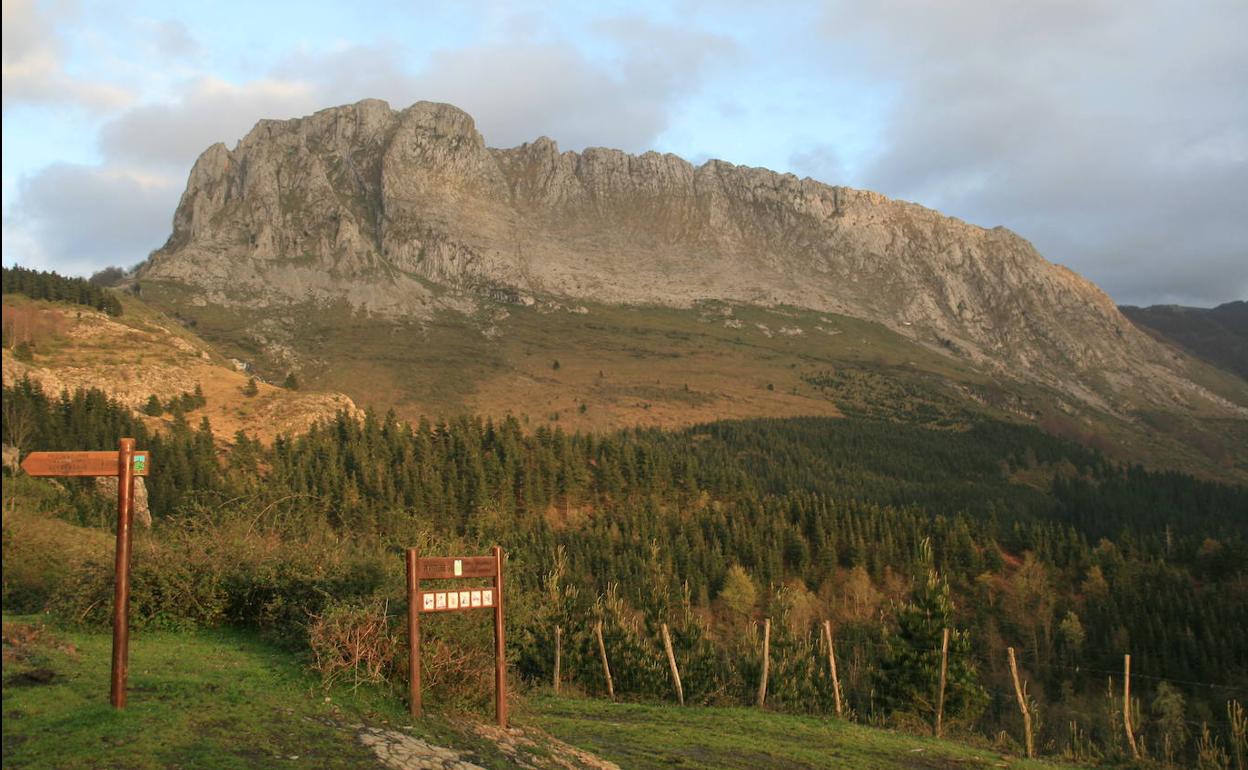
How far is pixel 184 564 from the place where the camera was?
16297mm

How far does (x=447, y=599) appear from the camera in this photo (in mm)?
13062

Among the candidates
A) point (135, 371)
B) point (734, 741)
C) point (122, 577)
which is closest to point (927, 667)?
point (734, 741)

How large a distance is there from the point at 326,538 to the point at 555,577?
12361 mm

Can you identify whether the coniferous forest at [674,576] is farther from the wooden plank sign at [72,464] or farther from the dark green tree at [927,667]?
the wooden plank sign at [72,464]

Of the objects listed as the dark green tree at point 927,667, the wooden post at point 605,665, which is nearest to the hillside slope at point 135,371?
the wooden post at point 605,665

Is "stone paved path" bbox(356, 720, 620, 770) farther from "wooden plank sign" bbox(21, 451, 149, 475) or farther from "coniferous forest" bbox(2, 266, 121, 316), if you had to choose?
"coniferous forest" bbox(2, 266, 121, 316)

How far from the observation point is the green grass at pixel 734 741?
15367 mm

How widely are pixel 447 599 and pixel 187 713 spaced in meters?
3.78

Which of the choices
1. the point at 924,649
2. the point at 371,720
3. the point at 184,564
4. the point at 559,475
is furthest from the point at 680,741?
the point at 559,475

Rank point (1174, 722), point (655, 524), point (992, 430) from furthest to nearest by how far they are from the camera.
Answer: point (992, 430), point (655, 524), point (1174, 722)

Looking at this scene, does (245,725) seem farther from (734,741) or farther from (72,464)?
(734,741)

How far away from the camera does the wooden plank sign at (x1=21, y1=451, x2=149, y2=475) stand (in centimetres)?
1035

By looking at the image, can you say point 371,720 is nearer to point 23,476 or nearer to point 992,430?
point 23,476

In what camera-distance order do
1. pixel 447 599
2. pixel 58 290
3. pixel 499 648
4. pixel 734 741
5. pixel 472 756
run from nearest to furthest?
pixel 472 756
pixel 447 599
pixel 499 648
pixel 734 741
pixel 58 290
